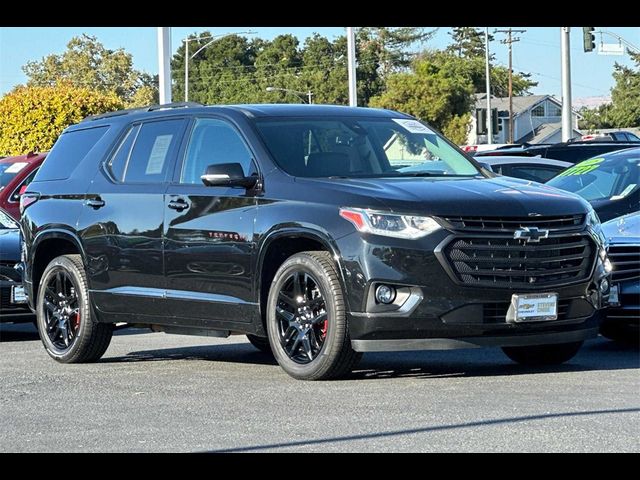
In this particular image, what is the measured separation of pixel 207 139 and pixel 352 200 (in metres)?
1.77

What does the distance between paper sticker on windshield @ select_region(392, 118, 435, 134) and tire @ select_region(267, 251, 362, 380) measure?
1.77 m

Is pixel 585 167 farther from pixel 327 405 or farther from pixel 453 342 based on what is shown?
pixel 327 405

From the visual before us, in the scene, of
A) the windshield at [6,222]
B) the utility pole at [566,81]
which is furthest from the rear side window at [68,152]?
the utility pole at [566,81]

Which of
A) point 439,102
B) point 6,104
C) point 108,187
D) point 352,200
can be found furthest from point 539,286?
point 439,102

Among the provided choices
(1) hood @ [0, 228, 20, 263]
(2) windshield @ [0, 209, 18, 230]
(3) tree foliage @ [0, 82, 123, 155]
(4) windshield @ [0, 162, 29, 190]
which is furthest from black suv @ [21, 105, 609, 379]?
(3) tree foliage @ [0, 82, 123, 155]

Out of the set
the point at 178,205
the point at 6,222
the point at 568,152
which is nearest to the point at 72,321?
the point at 178,205

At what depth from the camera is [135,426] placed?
7.31 metres

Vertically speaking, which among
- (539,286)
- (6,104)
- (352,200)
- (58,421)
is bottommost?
(58,421)

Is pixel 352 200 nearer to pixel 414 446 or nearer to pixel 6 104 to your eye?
pixel 414 446

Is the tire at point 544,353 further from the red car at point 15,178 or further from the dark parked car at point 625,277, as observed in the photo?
the red car at point 15,178

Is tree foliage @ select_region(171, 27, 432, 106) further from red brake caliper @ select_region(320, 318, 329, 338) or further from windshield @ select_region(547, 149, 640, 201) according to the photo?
red brake caliper @ select_region(320, 318, 329, 338)

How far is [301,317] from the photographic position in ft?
29.0

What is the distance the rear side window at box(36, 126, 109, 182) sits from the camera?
11133mm

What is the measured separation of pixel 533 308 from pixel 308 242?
4.98ft
